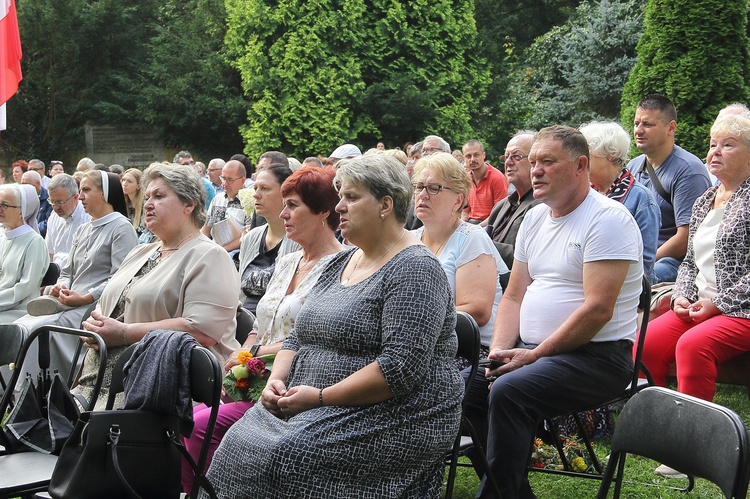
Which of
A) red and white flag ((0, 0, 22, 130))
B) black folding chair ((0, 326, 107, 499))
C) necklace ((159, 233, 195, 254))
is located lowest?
black folding chair ((0, 326, 107, 499))

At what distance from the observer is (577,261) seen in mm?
3783

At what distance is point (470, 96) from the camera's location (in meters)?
20.6

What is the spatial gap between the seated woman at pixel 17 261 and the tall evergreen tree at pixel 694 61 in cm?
688

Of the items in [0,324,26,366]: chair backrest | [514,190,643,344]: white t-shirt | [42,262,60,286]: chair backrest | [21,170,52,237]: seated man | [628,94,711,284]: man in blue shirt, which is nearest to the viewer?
[514,190,643,344]: white t-shirt

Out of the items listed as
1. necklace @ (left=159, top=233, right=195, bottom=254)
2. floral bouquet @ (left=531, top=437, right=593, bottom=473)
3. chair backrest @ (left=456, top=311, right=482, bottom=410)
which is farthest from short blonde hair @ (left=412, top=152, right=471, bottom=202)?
floral bouquet @ (left=531, top=437, right=593, bottom=473)

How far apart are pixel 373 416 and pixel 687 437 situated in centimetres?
105

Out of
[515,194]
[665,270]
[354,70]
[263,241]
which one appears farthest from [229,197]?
[354,70]

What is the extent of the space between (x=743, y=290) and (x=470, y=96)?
1674cm

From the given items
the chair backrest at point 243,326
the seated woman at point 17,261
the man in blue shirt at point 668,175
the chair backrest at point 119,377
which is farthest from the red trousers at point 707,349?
the seated woman at point 17,261

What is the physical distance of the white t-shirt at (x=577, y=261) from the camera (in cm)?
369

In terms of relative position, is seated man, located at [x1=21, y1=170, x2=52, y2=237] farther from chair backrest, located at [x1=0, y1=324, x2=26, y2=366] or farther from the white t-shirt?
the white t-shirt

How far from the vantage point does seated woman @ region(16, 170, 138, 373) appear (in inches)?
237

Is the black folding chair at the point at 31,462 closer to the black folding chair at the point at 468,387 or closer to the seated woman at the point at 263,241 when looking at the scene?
the black folding chair at the point at 468,387

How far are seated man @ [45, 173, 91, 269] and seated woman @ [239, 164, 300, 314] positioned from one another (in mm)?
2817
